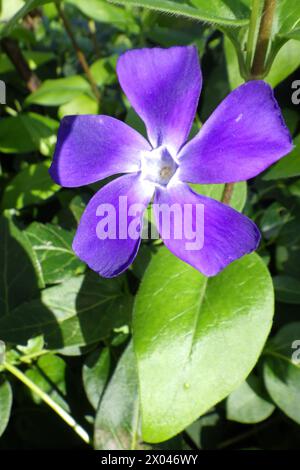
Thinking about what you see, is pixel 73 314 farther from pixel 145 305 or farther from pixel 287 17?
pixel 287 17

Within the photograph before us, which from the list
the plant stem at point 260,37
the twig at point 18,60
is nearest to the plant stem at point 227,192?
the plant stem at point 260,37

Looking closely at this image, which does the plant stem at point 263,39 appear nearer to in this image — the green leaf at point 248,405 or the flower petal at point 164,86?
the flower petal at point 164,86

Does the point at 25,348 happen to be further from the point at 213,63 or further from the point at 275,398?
the point at 213,63

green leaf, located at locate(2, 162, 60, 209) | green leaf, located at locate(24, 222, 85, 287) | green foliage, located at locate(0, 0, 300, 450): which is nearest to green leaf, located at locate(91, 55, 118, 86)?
green foliage, located at locate(0, 0, 300, 450)

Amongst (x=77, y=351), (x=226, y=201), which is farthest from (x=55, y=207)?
(x=226, y=201)

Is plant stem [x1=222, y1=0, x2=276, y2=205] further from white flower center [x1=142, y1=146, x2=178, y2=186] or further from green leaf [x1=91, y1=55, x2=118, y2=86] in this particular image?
green leaf [x1=91, y1=55, x2=118, y2=86]

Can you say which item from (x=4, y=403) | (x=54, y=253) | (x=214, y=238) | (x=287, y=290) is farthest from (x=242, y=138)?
(x=4, y=403)
